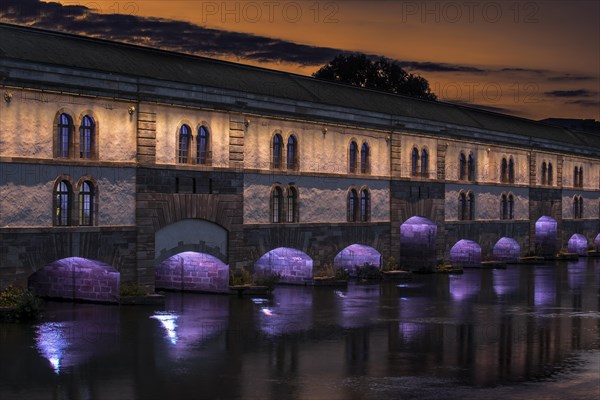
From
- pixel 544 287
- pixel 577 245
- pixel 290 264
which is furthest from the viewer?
pixel 577 245

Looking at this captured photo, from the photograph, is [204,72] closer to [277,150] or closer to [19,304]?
[277,150]

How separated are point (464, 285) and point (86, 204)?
21776 mm

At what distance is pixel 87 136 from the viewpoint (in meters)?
35.8

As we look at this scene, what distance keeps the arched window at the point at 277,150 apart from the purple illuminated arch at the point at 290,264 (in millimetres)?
4438

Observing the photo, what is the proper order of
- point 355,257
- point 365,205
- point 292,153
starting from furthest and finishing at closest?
1. point 355,257
2. point 365,205
3. point 292,153

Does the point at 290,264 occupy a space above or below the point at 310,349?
above

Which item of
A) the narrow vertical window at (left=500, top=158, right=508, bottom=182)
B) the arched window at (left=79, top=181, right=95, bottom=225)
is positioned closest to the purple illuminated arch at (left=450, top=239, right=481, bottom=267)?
the narrow vertical window at (left=500, top=158, right=508, bottom=182)

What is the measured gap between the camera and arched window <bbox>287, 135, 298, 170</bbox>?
45.9 meters

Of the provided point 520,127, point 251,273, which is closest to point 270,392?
point 251,273

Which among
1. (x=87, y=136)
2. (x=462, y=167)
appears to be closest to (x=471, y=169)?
(x=462, y=167)

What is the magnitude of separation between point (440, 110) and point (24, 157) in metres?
34.3

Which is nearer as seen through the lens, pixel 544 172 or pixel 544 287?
pixel 544 287

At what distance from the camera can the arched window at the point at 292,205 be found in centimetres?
4602

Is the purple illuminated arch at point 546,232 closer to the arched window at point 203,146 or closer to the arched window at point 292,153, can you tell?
the arched window at point 292,153
